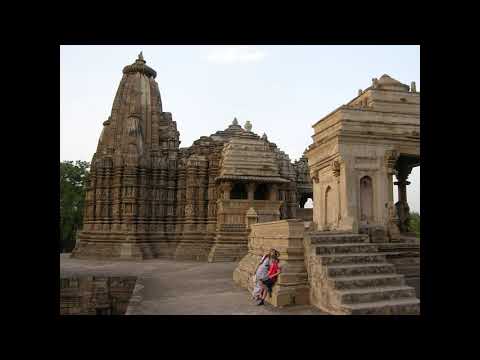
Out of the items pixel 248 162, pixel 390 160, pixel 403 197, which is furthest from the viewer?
pixel 248 162

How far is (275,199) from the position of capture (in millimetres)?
21750

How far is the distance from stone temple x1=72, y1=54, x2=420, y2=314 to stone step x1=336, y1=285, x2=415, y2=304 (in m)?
0.02

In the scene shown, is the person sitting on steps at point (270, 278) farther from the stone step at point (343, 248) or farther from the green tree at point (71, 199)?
the green tree at point (71, 199)

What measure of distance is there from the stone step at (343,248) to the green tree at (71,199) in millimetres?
28227

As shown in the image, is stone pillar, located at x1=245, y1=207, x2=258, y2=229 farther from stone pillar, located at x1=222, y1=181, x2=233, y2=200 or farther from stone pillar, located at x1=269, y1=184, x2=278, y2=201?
stone pillar, located at x1=269, y1=184, x2=278, y2=201

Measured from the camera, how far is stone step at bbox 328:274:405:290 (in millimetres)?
7574

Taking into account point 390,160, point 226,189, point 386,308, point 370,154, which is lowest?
point 386,308

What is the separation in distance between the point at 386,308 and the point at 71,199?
102ft

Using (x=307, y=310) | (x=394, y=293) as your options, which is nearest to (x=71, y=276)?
(x=307, y=310)

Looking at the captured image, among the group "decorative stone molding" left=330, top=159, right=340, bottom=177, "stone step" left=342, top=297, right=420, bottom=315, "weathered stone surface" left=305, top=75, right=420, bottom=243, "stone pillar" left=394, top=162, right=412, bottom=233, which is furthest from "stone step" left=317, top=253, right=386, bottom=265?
"stone pillar" left=394, top=162, right=412, bottom=233

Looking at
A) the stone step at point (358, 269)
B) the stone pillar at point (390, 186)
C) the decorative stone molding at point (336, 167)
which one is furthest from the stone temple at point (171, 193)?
the stone step at point (358, 269)

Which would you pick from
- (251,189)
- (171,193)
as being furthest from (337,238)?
(171,193)

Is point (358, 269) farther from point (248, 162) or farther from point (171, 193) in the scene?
point (171, 193)

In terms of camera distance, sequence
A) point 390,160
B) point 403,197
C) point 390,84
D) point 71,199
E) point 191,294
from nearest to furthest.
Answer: point 191,294 < point 390,160 < point 390,84 < point 403,197 < point 71,199
